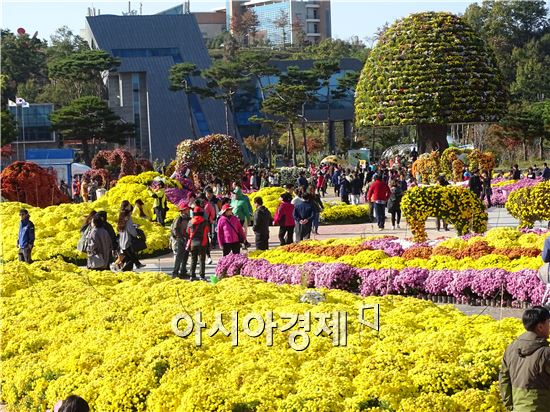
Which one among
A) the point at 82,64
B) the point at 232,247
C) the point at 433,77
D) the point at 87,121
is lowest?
the point at 232,247

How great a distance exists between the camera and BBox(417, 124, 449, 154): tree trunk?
132 ft

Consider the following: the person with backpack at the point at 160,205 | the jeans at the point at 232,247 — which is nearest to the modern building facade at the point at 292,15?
the person with backpack at the point at 160,205

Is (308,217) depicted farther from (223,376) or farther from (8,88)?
(8,88)

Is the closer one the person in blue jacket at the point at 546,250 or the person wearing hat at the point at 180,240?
the person in blue jacket at the point at 546,250

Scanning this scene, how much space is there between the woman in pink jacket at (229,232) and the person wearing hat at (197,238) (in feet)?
2.43

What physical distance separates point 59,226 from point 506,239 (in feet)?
30.8

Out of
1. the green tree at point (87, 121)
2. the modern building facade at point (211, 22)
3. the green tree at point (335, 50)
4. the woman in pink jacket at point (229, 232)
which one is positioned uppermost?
the modern building facade at point (211, 22)

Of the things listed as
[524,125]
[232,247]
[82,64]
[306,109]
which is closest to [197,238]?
[232,247]

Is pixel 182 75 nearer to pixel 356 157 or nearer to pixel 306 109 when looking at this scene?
pixel 306 109

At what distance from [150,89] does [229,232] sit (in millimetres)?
61233

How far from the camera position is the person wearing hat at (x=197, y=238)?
1616 cm

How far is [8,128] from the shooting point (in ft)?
199

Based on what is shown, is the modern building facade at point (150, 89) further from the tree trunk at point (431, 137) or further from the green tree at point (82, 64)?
the tree trunk at point (431, 137)

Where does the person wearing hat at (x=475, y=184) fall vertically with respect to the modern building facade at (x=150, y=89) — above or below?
below
